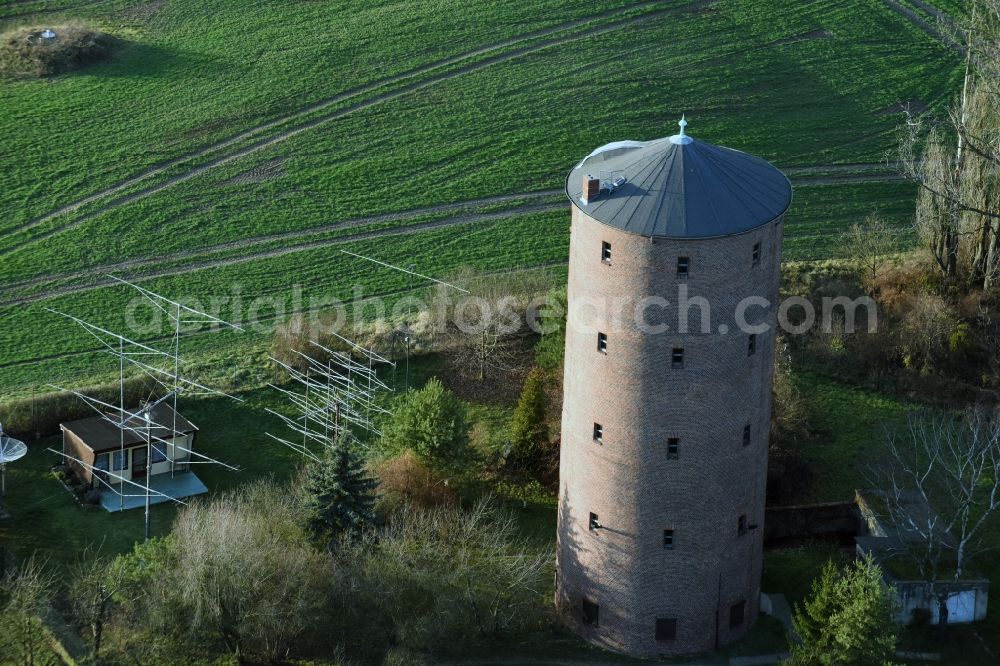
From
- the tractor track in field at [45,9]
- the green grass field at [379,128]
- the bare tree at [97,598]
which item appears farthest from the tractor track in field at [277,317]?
the tractor track in field at [45,9]

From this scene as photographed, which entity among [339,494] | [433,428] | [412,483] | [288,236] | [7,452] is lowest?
[412,483]

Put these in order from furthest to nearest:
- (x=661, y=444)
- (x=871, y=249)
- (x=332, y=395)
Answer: (x=871, y=249), (x=332, y=395), (x=661, y=444)

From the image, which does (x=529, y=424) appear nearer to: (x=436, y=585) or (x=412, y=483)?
(x=412, y=483)

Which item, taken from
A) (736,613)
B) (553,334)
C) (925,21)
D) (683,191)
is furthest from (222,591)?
(925,21)

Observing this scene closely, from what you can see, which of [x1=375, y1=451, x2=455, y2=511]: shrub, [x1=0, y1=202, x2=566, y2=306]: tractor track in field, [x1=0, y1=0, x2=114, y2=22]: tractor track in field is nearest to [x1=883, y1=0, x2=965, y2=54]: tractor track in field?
[x1=0, y1=202, x2=566, y2=306]: tractor track in field

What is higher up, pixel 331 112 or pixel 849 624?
pixel 331 112

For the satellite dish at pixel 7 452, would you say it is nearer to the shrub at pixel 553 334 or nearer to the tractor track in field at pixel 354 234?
the tractor track in field at pixel 354 234
